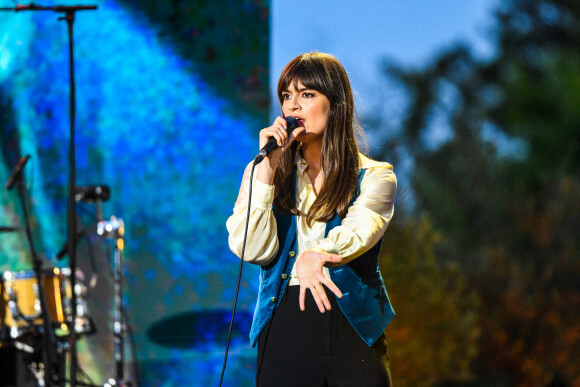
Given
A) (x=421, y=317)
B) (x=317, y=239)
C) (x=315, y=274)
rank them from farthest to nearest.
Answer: (x=421, y=317)
(x=317, y=239)
(x=315, y=274)

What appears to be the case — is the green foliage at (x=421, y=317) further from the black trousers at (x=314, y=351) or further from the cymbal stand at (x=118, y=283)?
the black trousers at (x=314, y=351)

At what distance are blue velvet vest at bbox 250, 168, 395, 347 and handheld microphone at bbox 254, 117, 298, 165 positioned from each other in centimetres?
20

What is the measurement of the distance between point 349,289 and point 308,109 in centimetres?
50

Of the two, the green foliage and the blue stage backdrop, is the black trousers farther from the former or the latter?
the green foliage

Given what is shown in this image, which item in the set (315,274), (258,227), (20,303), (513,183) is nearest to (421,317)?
(20,303)

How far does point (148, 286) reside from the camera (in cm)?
438

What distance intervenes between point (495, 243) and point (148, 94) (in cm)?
892

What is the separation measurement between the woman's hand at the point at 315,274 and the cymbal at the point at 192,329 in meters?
2.64

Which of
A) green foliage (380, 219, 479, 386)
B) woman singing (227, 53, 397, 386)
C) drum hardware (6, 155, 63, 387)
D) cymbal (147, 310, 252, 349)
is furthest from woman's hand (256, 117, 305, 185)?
green foliage (380, 219, 479, 386)

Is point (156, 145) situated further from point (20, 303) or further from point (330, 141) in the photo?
point (330, 141)

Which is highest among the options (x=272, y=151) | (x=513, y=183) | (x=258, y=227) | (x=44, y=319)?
(x=272, y=151)

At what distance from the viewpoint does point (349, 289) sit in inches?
73.7

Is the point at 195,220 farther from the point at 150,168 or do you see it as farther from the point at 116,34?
the point at 116,34

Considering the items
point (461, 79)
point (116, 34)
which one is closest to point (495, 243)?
point (461, 79)
